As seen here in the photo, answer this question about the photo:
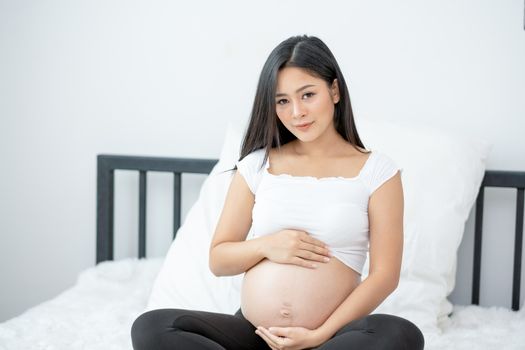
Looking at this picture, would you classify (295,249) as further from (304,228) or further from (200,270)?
(200,270)

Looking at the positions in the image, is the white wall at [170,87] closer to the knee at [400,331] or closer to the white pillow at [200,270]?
the white pillow at [200,270]

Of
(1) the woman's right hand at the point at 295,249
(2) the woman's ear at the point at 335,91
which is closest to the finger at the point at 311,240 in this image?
(1) the woman's right hand at the point at 295,249

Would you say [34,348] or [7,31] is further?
[7,31]

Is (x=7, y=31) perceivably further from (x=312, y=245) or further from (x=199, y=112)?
(x=312, y=245)

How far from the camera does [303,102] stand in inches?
47.6

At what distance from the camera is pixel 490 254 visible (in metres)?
1.80

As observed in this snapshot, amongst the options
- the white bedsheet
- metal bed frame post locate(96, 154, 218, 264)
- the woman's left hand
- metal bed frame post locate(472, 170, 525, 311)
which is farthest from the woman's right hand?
metal bed frame post locate(96, 154, 218, 264)

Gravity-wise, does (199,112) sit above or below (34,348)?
above

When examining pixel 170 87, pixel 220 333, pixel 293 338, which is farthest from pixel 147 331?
pixel 170 87

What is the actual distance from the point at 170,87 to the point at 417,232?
3.09 feet

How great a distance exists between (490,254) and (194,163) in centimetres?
89

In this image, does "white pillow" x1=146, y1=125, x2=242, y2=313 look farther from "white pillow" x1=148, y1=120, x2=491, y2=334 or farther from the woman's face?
the woman's face

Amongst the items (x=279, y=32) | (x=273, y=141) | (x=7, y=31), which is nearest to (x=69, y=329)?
(x=273, y=141)

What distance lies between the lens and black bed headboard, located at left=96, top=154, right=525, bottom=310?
1.70 metres
